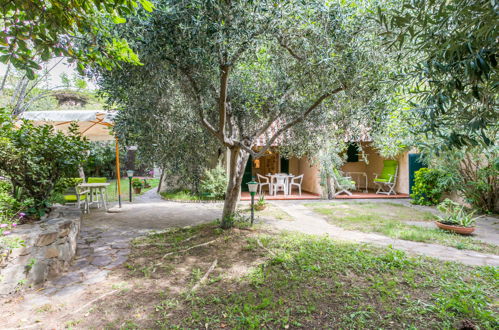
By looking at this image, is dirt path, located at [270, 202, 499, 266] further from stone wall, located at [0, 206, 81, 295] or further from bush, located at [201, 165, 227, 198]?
stone wall, located at [0, 206, 81, 295]

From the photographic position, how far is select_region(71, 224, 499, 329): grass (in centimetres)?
262

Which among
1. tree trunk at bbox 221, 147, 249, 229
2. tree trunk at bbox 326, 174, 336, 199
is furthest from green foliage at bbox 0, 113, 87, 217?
tree trunk at bbox 326, 174, 336, 199

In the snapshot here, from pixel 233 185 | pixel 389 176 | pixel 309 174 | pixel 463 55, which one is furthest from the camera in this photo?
pixel 309 174

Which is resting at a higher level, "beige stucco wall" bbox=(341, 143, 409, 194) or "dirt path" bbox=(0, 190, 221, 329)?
"beige stucco wall" bbox=(341, 143, 409, 194)

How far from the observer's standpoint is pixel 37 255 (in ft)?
11.0

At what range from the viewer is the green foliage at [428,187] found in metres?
8.76

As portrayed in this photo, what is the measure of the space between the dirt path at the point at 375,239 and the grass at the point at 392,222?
0.26 metres

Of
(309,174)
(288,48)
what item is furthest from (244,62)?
(309,174)

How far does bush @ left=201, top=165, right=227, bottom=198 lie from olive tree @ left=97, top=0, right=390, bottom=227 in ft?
13.5

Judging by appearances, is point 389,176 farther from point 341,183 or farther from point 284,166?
point 284,166

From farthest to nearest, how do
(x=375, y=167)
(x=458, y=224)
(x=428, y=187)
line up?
(x=375, y=167)
(x=428, y=187)
(x=458, y=224)

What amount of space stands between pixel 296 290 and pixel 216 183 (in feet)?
22.4

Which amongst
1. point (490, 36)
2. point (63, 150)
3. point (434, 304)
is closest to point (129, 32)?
point (63, 150)

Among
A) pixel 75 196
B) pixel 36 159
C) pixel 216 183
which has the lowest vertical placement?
pixel 75 196
